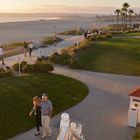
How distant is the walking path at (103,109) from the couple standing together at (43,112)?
26 cm

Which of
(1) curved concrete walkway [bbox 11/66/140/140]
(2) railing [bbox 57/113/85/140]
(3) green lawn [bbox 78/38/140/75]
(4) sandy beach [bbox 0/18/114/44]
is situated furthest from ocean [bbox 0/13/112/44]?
(2) railing [bbox 57/113/85/140]

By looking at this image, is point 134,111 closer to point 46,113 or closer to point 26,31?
point 46,113

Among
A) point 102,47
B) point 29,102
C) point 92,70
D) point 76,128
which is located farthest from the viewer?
point 102,47

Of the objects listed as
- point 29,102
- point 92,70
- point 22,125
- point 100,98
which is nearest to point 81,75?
point 92,70

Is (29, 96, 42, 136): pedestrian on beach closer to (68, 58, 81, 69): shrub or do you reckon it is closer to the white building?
the white building

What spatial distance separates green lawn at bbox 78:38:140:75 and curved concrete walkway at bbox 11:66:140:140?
2252mm

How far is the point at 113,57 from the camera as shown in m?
28.8

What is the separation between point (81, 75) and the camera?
22016 millimetres

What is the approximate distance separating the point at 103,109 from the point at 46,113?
161 inches

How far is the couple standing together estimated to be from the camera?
38.7 feet

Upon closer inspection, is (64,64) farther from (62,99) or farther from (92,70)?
(62,99)

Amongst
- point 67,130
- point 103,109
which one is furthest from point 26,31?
point 67,130

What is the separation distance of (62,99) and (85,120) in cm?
265

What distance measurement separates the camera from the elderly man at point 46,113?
464 inches
